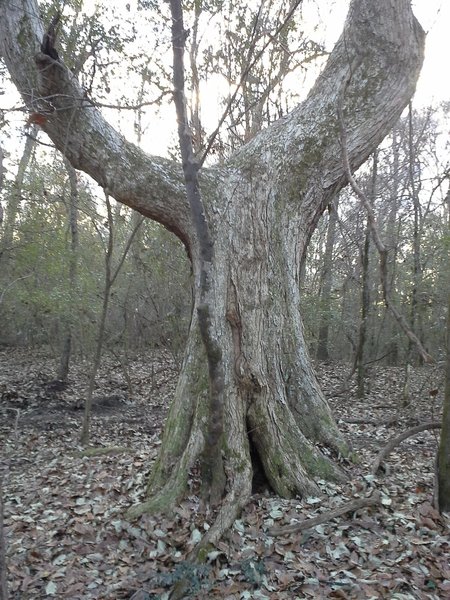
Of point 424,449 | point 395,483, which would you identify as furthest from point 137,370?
point 395,483

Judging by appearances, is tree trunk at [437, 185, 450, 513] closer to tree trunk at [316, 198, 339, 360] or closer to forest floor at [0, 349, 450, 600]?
forest floor at [0, 349, 450, 600]

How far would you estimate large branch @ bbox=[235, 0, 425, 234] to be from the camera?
545 cm

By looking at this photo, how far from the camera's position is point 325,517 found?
3.91m

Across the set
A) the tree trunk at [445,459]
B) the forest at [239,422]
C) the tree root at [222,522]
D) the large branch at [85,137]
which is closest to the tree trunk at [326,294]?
the forest at [239,422]

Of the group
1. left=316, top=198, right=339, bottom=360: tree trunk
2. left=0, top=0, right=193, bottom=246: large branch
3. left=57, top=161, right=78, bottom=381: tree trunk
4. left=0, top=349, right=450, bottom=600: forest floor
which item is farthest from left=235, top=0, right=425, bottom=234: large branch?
left=316, top=198, right=339, bottom=360: tree trunk

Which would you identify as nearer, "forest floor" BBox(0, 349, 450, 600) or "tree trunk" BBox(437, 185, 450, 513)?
"forest floor" BBox(0, 349, 450, 600)

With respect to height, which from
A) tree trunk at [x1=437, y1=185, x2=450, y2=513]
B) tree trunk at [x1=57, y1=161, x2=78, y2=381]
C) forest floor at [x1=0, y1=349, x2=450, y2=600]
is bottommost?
forest floor at [x1=0, y1=349, x2=450, y2=600]

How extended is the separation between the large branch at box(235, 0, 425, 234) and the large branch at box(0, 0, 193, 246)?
1.02 m

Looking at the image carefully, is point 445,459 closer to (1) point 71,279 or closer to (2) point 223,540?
(2) point 223,540

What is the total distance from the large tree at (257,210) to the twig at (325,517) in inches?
15.8

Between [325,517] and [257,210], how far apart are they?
9.96ft

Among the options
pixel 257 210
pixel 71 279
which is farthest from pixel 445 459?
pixel 71 279


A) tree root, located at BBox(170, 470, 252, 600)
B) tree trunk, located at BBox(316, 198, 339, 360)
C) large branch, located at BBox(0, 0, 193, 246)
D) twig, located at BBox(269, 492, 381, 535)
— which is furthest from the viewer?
tree trunk, located at BBox(316, 198, 339, 360)

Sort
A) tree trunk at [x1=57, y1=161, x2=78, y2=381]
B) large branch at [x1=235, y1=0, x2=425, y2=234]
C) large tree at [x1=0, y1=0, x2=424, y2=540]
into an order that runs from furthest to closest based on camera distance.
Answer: tree trunk at [x1=57, y1=161, x2=78, y2=381] < large branch at [x1=235, y1=0, x2=425, y2=234] < large tree at [x1=0, y1=0, x2=424, y2=540]
